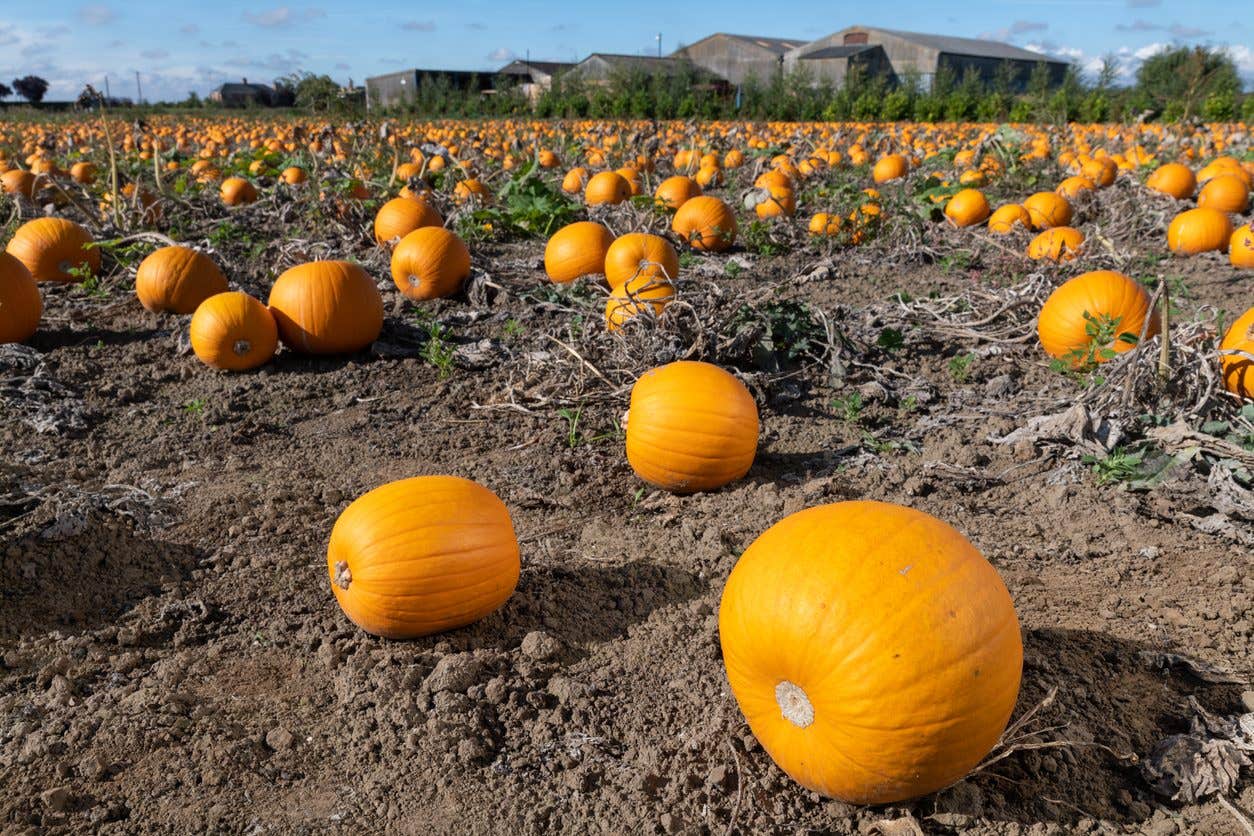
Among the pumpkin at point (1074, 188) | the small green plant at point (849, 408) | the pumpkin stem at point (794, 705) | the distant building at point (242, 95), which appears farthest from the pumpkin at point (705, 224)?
the distant building at point (242, 95)

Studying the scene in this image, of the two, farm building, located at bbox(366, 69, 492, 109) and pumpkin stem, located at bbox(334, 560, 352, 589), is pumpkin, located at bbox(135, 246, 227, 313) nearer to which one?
pumpkin stem, located at bbox(334, 560, 352, 589)

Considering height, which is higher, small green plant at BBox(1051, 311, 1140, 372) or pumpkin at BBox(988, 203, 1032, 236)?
pumpkin at BBox(988, 203, 1032, 236)

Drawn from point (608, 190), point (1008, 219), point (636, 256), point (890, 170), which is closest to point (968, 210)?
point (1008, 219)

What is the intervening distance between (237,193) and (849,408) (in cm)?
998

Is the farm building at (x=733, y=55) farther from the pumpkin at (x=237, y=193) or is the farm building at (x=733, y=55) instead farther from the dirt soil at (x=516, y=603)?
the dirt soil at (x=516, y=603)

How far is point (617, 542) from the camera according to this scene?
3.83 metres

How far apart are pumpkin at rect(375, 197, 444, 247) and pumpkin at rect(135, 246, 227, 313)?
5.86 feet

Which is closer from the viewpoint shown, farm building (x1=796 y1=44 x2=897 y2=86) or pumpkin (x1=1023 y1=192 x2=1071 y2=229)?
pumpkin (x1=1023 y1=192 x2=1071 y2=229)

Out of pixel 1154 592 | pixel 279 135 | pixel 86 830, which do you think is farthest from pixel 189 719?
pixel 279 135

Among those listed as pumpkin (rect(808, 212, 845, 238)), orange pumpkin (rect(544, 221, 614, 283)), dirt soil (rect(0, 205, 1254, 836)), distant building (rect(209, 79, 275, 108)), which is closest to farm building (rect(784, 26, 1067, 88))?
distant building (rect(209, 79, 275, 108))

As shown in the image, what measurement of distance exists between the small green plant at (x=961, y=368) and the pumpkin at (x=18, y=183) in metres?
11.4

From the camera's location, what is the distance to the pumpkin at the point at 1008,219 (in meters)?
9.32

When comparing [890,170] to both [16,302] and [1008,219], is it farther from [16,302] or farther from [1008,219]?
[16,302]

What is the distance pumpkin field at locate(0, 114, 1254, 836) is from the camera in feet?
7.63
